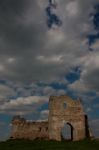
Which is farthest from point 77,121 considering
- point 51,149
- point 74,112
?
point 51,149

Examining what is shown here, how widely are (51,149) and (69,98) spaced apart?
13.1m

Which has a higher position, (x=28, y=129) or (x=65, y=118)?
(x=65, y=118)

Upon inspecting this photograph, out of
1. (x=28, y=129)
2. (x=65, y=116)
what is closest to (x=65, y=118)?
(x=65, y=116)

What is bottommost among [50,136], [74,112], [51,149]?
[51,149]

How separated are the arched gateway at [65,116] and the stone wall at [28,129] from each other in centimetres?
132

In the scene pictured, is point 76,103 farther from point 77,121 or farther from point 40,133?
point 40,133

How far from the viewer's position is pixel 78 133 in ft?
153

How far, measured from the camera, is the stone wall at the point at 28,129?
47.6m

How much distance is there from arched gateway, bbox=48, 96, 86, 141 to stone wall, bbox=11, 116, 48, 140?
1321mm

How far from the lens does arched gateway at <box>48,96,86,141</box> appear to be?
4678 cm

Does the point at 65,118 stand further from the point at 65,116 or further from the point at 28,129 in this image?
the point at 28,129

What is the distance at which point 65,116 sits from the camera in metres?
46.9

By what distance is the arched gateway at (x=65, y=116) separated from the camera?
46.8 m

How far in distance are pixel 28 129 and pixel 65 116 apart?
220 inches
